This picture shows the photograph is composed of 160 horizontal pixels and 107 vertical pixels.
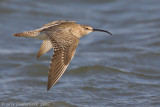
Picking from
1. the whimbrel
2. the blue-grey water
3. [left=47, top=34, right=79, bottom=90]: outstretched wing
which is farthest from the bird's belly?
the blue-grey water

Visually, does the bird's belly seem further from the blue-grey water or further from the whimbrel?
the blue-grey water

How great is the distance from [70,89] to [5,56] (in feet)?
9.78

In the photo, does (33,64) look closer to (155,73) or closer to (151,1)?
(155,73)

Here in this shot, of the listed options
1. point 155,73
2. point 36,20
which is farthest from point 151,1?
point 155,73

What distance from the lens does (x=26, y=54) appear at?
12.2m

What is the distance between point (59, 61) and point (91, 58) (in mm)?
4336

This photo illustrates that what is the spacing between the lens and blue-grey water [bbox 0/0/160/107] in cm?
933

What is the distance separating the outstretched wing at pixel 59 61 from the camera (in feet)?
25.5

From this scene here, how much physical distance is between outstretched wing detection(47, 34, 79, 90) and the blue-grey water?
1291 millimetres

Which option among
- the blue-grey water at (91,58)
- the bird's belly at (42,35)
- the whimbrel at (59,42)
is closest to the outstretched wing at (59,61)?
the whimbrel at (59,42)

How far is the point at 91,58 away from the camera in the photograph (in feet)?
40.0

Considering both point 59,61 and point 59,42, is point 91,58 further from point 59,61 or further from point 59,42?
point 59,61

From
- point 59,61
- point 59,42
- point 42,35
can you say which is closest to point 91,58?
point 42,35

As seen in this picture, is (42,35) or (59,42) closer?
(59,42)
